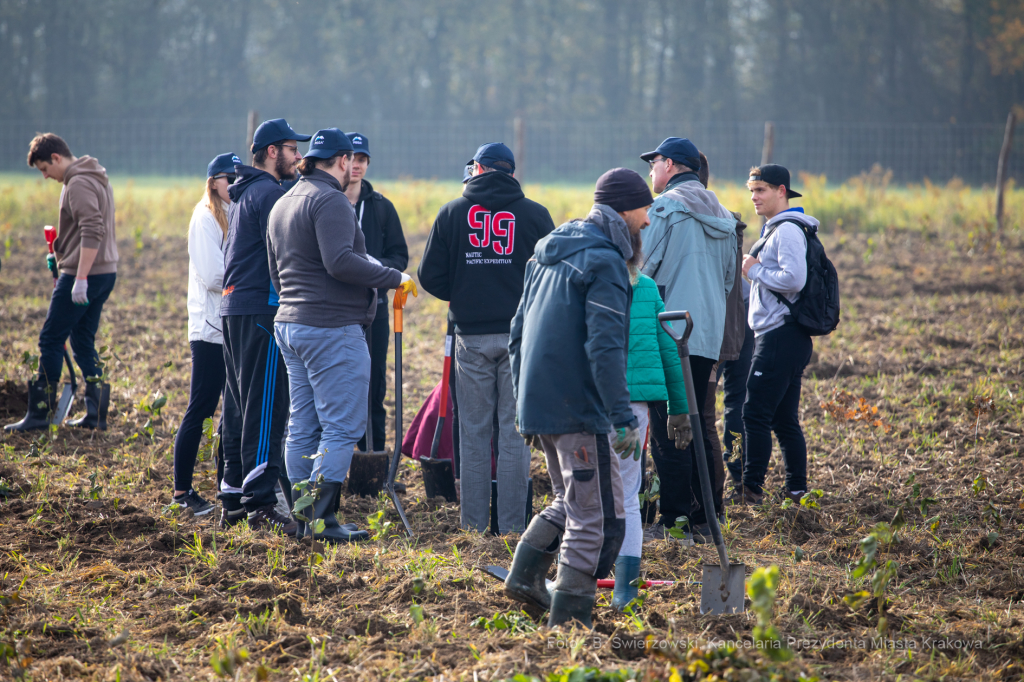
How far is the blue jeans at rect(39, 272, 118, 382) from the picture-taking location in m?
6.05

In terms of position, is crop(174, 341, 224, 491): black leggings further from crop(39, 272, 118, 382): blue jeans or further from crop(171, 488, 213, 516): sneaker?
crop(39, 272, 118, 382): blue jeans

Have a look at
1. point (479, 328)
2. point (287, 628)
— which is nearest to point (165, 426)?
point (479, 328)

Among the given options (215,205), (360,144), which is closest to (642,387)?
(215,205)

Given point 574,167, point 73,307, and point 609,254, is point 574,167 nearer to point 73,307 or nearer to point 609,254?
point 73,307

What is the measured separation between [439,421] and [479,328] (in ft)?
2.61

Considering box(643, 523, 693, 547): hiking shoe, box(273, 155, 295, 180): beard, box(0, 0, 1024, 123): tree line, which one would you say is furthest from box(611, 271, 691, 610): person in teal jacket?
box(0, 0, 1024, 123): tree line

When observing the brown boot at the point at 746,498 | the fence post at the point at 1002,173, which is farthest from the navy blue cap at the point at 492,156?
the fence post at the point at 1002,173

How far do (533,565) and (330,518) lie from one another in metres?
1.38

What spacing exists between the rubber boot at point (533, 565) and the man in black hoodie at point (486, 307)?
111cm

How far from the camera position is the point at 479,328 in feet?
14.6

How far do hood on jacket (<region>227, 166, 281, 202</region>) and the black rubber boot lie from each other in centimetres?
256

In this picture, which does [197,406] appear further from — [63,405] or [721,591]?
[721,591]

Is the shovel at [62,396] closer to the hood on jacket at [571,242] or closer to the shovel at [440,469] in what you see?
the shovel at [440,469]

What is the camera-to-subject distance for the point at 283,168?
4.61 meters
